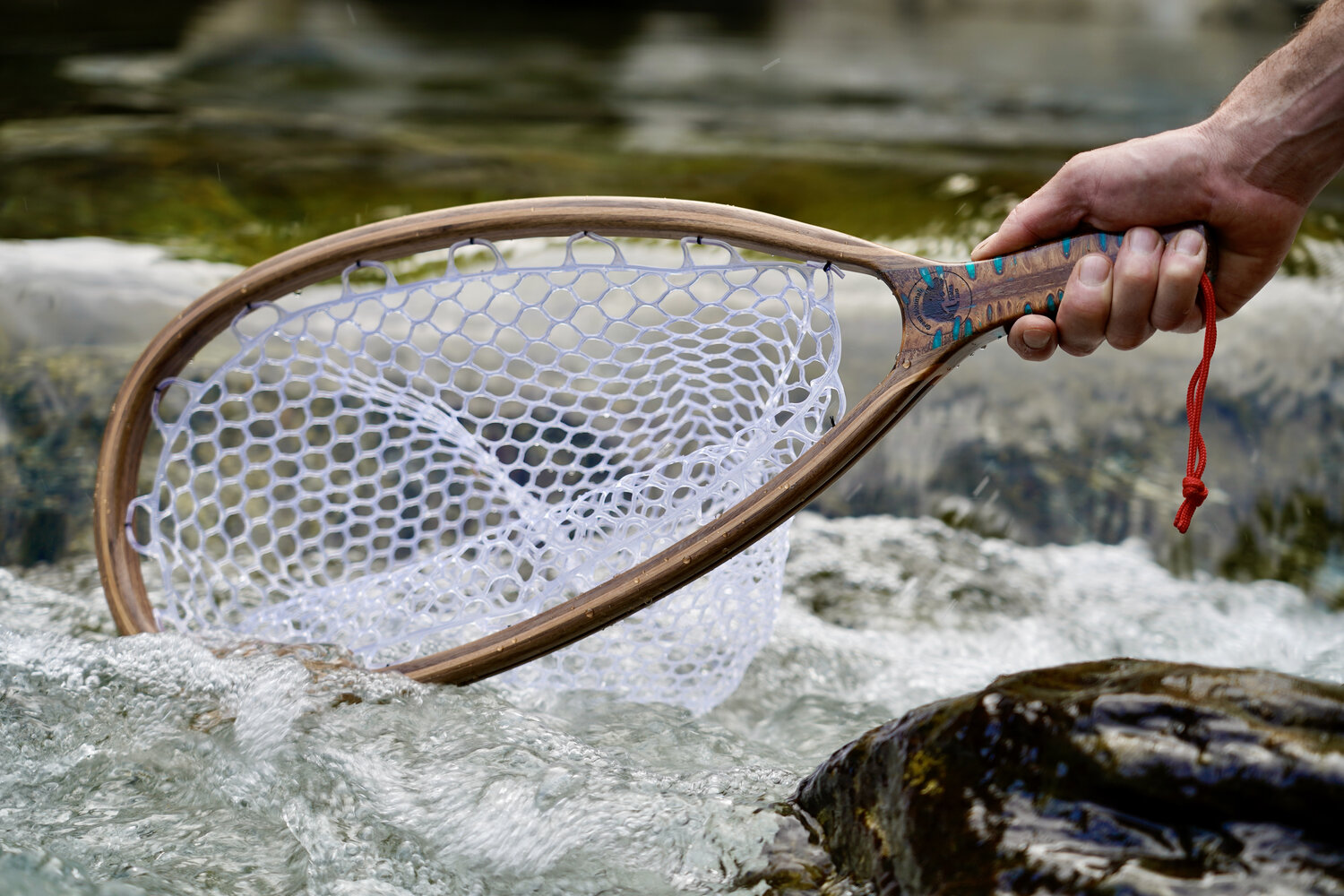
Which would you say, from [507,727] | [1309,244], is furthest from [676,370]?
[1309,244]

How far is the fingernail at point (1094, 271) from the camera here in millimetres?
1410

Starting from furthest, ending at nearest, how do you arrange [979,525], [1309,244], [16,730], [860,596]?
1. [1309,244]
2. [979,525]
3. [860,596]
4. [16,730]

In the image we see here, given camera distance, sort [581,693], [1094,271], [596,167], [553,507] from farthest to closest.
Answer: [596,167], [581,693], [553,507], [1094,271]

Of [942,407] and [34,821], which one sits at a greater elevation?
[942,407]

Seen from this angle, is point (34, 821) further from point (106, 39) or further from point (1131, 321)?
point (106, 39)

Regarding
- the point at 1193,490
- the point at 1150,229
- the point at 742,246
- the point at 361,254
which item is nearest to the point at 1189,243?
the point at 1150,229

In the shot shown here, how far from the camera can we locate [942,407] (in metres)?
2.95

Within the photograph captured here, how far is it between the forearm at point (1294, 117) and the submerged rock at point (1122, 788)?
0.77m

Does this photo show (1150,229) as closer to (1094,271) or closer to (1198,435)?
(1094,271)

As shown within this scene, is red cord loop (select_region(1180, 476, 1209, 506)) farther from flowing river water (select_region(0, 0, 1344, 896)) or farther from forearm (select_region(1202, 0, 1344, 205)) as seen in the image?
flowing river water (select_region(0, 0, 1344, 896))

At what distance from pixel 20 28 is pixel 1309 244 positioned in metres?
6.42

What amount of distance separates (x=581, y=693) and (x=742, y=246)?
948 millimetres

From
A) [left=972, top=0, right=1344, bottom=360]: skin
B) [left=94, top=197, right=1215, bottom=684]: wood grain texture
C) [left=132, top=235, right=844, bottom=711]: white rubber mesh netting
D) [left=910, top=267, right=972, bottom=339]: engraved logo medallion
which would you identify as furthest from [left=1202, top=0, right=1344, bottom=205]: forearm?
[left=132, top=235, right=844, bottom=711]: white rubber mesh netting

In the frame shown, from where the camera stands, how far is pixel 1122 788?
1031 mm
